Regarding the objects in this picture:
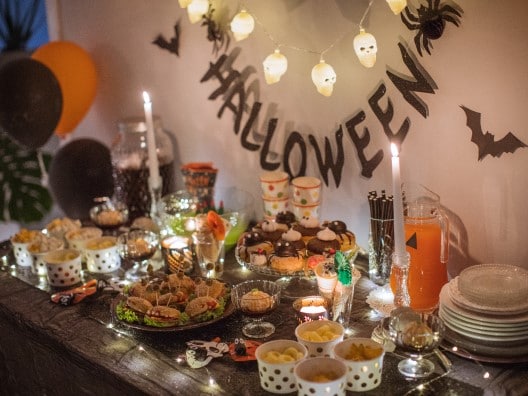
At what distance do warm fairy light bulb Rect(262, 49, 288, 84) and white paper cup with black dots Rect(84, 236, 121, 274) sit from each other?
771 millimetres

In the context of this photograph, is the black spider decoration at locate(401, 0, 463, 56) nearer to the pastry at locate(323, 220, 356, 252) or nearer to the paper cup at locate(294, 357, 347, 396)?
the pastry at locate(323, 220, 356, 252)

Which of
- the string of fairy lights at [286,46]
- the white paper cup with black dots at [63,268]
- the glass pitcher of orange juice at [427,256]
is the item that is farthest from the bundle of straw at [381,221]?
the white paper cup with black dots at [63,268]

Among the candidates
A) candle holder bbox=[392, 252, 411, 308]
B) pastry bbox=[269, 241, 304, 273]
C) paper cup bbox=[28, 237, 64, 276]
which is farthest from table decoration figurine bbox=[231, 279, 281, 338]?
paper cup bbox=[28, 237, 64, 276]

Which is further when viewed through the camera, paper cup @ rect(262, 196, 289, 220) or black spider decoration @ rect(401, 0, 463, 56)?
paper cup @ rect(262, 196, 289, 220)

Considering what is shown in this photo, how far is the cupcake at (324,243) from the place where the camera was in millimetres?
2055

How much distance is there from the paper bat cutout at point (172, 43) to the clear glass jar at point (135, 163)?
0.29 metres

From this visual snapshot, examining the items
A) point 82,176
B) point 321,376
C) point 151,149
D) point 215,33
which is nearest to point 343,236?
point 321,376

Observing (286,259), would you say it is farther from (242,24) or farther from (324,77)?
(242,24)

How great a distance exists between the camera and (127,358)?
1.78 meters

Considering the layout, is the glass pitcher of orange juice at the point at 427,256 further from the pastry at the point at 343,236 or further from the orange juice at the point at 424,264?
the pastry at the point at 343,236

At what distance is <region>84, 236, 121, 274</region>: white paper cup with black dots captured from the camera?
7.57 ft

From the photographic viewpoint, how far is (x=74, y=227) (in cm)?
252

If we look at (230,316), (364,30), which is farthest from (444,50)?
(230,316)

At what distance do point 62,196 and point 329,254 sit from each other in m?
1.64
